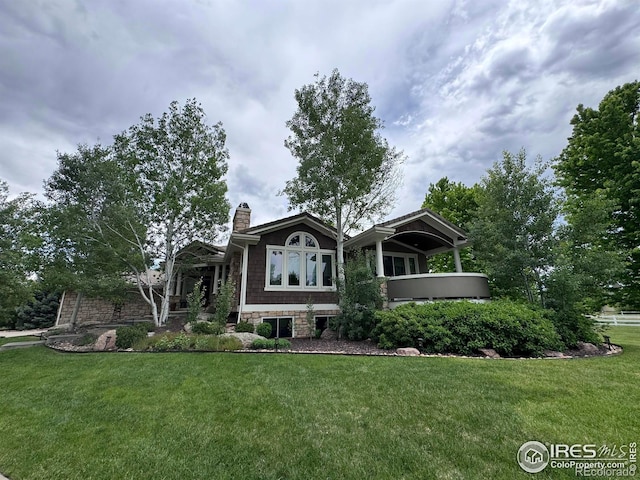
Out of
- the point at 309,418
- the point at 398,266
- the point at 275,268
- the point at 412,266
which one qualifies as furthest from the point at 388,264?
the point at 309,418

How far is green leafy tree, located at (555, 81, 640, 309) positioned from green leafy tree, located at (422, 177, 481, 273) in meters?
5.95

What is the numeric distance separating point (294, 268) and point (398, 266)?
617 centimetres

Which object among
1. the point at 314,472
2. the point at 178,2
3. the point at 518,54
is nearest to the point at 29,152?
the point at 178,2

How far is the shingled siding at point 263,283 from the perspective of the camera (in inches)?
427

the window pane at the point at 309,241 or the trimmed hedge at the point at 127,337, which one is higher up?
the window pane at the point at 309,241

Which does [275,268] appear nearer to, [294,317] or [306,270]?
[306,270]

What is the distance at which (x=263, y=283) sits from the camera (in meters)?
11.0

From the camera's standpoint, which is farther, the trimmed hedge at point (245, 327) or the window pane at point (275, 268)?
the window pane at point (275, 268)

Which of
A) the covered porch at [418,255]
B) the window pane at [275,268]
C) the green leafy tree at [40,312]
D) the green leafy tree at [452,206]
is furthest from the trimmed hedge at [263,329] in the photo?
the green leafy tree at [40,312]

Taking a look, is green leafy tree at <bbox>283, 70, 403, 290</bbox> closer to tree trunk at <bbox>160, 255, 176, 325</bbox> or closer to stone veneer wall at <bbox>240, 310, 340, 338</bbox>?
stone veneer wall at <bbox>240, 310, 340, 338</bbox>

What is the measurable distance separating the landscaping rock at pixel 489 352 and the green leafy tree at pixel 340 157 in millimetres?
5473

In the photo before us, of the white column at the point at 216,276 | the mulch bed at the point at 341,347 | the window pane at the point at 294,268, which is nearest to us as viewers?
the mulch bed at the point at 341,347

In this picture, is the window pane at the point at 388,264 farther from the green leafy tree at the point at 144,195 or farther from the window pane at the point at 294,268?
the green leafy tree at the point at 144,195

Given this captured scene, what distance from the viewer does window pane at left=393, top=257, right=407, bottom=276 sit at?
1459 cm
